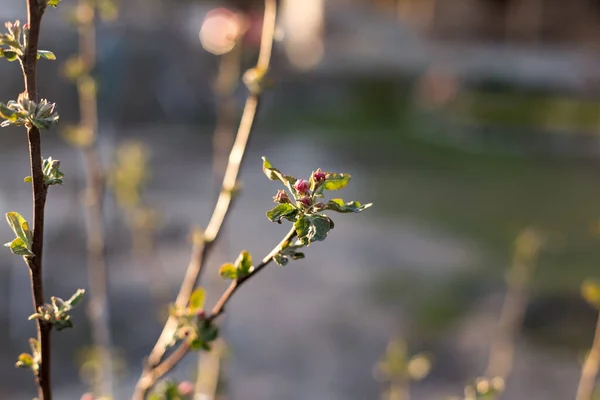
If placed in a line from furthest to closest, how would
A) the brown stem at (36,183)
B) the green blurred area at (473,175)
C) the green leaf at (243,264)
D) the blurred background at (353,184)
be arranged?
the green blurred area at (473,175) → the blurred background at (353,184) → the green leaf at (243,264) → the brown stem at (36,183)

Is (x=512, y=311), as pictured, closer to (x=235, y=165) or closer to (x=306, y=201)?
(x=235, y=165)

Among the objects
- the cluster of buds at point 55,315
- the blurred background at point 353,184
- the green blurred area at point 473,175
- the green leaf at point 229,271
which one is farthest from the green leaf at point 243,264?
the green blurred area at point 473,175

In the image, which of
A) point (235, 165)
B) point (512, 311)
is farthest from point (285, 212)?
point (512, 311)

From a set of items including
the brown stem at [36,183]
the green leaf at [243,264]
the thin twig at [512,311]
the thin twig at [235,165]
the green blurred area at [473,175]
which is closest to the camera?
the brown stem at [36,183]

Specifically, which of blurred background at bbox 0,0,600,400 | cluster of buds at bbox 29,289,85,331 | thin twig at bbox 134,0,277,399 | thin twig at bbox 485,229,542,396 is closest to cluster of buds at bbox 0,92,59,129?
cluster of buds at bbox 29,289,85,331

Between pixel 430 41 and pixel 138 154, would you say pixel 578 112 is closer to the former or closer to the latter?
pixel 430 41

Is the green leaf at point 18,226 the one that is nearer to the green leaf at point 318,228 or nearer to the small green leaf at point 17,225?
the small green leaf at point 17,225
